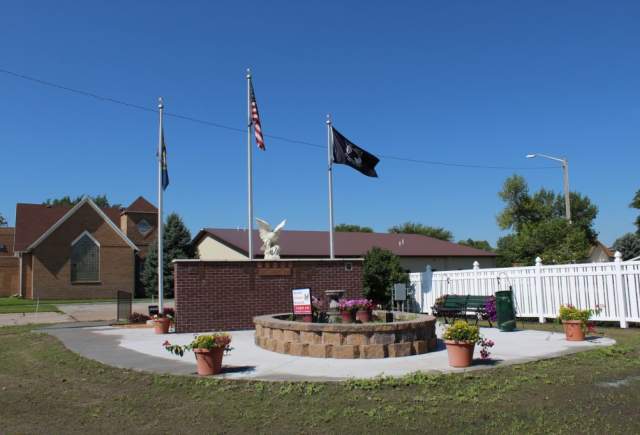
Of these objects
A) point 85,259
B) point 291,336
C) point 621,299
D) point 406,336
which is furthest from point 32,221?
point 621,299

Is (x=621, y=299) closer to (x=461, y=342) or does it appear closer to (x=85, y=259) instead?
(x=461, y=342)

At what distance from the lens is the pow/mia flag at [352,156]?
19.2 m

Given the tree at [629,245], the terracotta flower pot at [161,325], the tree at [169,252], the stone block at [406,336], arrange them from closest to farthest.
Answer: the stone block at [406,336]
the terracotta flower pot at [161,325]
the tree at [629,245]
the tree at [169,252]

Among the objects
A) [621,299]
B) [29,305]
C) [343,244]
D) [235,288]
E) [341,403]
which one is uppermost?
[343,244]

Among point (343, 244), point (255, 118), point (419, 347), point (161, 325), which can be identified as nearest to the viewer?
point (419, 347)

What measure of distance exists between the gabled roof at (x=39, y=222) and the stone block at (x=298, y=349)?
1520 inches

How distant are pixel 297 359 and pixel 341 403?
11.1ft

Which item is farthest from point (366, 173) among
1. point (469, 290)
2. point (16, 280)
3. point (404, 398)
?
point (16, 280)

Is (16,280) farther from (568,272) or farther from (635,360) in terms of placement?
(635,360)

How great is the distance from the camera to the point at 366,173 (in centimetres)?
1931

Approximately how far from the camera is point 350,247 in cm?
3591

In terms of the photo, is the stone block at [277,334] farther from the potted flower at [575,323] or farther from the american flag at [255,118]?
the american flag at [255,118]

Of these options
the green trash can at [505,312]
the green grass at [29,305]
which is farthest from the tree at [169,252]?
the green trash can at [505,312]

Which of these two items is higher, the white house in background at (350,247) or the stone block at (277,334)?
the white house in background at (350,247)
